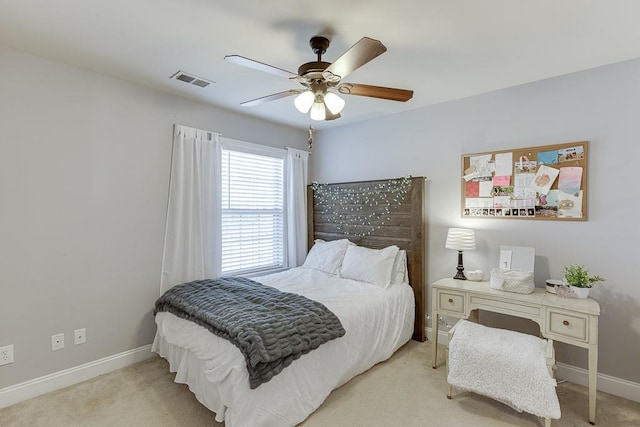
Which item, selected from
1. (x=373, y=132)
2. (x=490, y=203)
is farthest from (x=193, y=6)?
(x=490, y=203)

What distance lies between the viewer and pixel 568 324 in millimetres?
2125

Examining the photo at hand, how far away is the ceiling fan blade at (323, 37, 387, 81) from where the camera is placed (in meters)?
1.51

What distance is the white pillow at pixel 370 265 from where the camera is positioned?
3.13 metres

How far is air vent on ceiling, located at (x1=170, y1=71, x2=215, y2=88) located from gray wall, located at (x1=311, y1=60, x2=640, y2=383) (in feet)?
4.75

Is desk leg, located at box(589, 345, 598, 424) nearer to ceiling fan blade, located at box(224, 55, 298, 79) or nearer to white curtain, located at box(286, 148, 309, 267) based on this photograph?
ceiling fan blade, located at box(224, 55, 298, 79)

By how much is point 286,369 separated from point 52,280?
194 cm

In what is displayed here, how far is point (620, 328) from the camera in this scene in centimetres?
235

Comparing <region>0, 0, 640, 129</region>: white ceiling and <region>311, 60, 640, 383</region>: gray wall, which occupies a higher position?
<region>0, 0, 640, 129</region>: white ceiling

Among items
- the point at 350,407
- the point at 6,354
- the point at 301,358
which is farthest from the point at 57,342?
the point at 350,407

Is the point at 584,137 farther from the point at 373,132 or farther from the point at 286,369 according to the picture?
the point at 286,369

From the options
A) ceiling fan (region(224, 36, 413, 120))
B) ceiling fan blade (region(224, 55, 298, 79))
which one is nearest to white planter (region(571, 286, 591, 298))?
ceiling fan (region(224, 36, 413, 120))

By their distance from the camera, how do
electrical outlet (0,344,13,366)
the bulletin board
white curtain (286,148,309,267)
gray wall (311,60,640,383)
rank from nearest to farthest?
electrical outlet (0,344,13,366), gray wall (311,60,640,383), the bulletin board, white curtain (286,148,309,267)

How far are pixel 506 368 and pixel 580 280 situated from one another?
0.88 m

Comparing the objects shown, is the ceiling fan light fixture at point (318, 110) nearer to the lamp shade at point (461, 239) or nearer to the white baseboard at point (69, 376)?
the lamp shade at point (461, 239)
